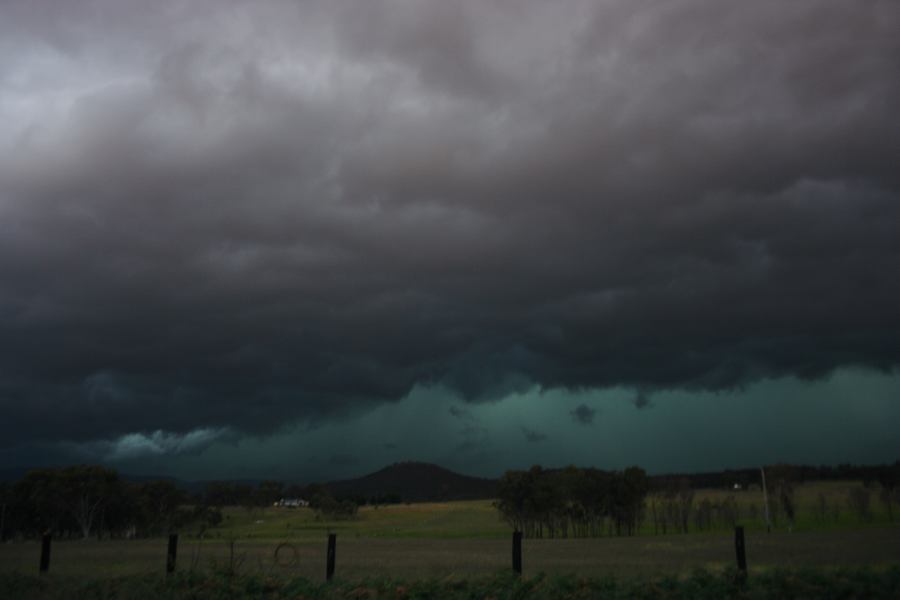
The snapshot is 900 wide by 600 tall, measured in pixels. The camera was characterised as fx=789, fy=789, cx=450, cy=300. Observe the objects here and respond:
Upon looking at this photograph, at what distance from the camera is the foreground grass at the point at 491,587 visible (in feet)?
54.5

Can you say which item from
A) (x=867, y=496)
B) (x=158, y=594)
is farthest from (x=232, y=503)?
(x=158, y=594)

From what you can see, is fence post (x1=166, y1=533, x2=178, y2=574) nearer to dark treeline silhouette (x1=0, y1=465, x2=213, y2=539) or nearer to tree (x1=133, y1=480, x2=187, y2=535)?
dark treeline silhouette (x1=0, y1=465, x2=213, y2=539)

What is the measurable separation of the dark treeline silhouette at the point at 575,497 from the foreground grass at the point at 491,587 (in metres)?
109

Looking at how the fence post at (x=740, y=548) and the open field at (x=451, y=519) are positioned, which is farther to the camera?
the open field at (x=451, y=519)

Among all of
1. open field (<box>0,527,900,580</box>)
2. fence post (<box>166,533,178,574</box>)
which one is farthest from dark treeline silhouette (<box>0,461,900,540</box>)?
fence post (<box>166,533,178,574</box>)

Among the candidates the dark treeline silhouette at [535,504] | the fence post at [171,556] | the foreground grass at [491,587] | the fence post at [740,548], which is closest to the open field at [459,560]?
the fence post at [740,548]

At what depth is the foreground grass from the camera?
54.5ft

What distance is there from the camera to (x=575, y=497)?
126 meters

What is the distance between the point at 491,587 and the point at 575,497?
112852 mm

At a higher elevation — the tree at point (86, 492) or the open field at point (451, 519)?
the tree at point (86, 492)

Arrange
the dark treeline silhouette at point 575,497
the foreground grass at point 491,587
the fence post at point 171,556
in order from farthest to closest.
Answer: the dark treeline silhouette at point 575,497 → the fence post at point 171,556 → the foreground grass at point 491,587

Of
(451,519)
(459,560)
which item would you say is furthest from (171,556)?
(451,519)

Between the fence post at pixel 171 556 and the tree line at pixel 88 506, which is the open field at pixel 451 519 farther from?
the fence post at pixel 171 556

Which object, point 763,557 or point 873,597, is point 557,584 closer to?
point 873,597
